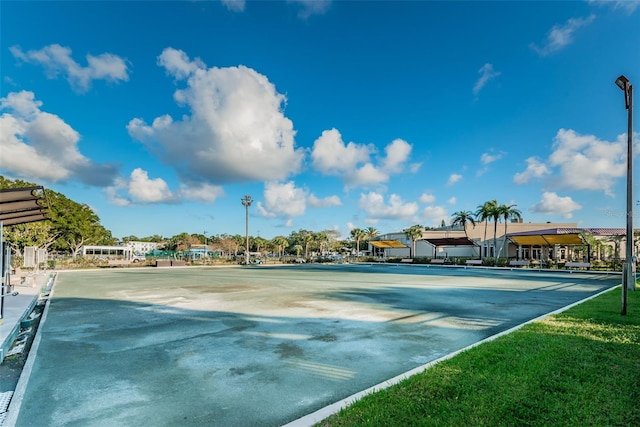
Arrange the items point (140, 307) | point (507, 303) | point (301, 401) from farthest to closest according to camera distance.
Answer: point (507, 303) → point (140, 307) → point (301, 401)

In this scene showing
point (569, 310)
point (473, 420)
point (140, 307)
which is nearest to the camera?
point (473, 420)

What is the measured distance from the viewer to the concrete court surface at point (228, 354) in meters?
3.71

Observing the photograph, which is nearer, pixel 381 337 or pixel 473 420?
pixel 473 420

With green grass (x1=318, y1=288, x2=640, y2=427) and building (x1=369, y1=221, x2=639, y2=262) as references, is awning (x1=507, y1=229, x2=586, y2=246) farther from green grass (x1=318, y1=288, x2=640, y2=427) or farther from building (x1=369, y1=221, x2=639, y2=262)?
green grass (x1=318, y1=288, x2=640, y2=427)

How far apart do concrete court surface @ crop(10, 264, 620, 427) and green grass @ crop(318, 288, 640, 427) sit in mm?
664

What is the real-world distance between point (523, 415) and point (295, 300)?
863 centimetres

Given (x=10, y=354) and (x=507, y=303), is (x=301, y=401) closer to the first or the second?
(x=10, y=354)

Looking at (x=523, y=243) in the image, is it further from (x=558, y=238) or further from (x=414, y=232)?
(x=414, y=232)

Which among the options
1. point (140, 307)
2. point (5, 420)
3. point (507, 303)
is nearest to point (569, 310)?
point (507, 303)

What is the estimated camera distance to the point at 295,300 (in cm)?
1140

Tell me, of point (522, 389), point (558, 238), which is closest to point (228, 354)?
point (522, 389)

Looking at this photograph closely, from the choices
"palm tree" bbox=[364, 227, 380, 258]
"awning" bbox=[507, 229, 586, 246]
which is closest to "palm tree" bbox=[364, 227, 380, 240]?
"palm tree" bbox=[364, 227, 380, 258]

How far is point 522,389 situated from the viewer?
380 cm

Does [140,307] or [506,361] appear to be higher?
[506,361]
